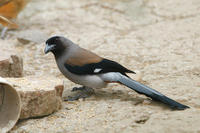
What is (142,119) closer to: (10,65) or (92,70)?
(92,70)

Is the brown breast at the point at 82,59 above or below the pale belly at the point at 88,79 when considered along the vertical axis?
above

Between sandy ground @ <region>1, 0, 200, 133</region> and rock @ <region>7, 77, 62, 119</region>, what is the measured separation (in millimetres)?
74

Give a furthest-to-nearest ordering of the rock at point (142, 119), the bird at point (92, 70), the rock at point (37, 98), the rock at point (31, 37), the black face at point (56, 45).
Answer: the rock at point (31, 37) → the black face at point (56, 45) → the bird at point (92, 70) → the rock at point (37, 98) → the rock at point (142, 119)

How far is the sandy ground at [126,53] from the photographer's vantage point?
2.87 m

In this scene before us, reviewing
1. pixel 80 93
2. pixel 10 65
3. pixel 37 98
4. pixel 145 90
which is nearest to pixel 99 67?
pixel 80 93

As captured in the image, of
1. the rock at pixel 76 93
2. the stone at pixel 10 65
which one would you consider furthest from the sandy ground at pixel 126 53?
the stone at pixel 10 65

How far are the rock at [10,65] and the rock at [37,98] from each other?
485mm

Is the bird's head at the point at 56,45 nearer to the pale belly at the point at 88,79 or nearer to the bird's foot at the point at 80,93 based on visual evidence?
the pale belly at the point at 88,79

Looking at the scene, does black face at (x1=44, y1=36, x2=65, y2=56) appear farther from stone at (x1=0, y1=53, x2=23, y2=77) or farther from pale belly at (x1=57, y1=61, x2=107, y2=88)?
stone at (x1=0, y1=53, x2=23, y2=77)

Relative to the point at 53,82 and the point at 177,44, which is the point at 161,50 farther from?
the point at 53,82

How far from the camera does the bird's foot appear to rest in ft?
11.9

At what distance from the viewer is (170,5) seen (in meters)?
7.25

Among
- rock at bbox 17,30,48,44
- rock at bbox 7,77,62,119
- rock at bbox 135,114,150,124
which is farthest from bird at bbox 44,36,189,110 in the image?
rock at bbox 17,30,48,44

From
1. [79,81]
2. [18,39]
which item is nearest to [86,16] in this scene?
[18,39]
